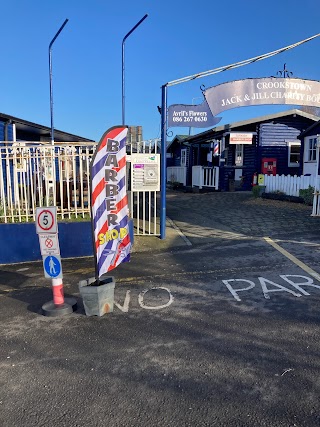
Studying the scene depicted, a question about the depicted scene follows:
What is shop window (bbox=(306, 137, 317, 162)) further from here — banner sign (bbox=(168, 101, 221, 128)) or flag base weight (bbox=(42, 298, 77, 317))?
flag base weight (bbox=(42, 298, 77, 317))

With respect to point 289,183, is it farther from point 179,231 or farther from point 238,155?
point 179,231

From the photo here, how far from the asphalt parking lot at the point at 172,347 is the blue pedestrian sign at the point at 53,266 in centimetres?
54

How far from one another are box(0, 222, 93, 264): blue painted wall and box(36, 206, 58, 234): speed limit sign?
108 inches

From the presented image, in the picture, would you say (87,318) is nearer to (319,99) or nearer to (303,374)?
(303,374)

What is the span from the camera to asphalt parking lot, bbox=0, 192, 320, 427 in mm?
2496

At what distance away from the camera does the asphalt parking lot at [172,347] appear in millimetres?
2496

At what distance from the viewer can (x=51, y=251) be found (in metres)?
4.24

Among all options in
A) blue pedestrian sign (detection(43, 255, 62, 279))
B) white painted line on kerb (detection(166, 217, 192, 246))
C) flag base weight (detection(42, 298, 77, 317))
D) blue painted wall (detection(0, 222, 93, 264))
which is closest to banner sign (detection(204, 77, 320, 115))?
white painted line on kerb (detection(166, 217, 192, 246))

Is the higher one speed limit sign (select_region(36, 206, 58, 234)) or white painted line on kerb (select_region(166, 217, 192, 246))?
speed limit sign (select_region(36, 206, 58, 234))

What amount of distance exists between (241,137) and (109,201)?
16041 mm

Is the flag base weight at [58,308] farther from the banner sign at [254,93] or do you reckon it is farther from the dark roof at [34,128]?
the dark roof at [34,128]

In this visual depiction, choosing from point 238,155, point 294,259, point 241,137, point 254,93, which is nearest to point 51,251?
point 294,259

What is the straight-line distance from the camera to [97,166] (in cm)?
408

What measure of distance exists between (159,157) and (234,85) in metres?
2.38
